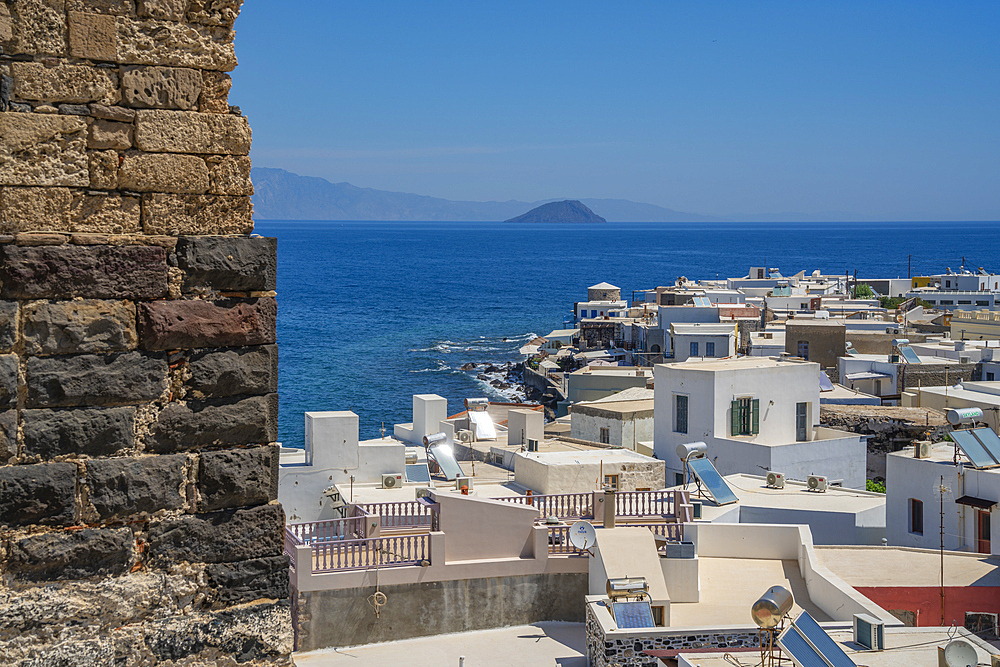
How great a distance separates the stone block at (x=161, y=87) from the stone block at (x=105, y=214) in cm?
36

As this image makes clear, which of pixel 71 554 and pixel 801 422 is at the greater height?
pixel 71 554

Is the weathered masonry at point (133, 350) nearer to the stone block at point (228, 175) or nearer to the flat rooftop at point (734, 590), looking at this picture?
the stone block at point (228, 175)

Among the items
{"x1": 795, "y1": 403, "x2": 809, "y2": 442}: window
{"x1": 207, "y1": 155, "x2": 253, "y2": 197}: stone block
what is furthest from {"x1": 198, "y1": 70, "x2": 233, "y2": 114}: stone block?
{"x1": 795, "y1": 403, "x2": 809, "y2": 442}: window

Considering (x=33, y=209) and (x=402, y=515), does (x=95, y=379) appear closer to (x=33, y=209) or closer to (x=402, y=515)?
(x=33, y=209)

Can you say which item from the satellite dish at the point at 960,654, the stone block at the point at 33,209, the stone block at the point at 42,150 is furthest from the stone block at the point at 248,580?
the satellite dish at the point at 960,654

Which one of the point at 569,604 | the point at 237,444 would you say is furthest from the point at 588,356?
the point at 237,444

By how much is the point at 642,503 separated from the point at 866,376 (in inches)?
1112

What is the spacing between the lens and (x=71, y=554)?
3.71 m

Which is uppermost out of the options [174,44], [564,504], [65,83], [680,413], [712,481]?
[174,44]

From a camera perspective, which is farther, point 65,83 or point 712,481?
point 712,481

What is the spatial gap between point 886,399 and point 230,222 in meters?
40.1

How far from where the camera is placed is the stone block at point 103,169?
3.75 meters

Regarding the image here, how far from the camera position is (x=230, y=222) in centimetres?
393

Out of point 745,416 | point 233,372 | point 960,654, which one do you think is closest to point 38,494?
point 233,372
